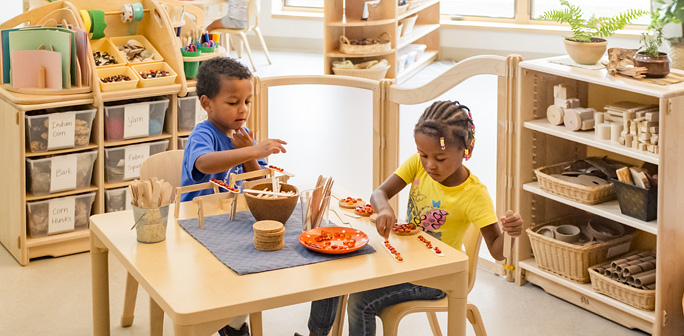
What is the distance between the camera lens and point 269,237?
2158mm

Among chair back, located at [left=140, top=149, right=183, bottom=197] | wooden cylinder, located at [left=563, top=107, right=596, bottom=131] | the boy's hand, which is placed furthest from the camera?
wooden cylinder, located at [left=563, top=107, right=596, bottom=131]

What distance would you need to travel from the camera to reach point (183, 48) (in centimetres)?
419

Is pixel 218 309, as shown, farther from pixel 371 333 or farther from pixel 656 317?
pixel 656 317

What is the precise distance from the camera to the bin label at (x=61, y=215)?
3876mm

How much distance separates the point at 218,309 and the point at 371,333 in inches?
29.3

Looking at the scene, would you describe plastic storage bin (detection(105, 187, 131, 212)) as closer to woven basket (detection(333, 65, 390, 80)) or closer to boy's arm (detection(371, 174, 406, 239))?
boy's arm (detection(371, 174, 406, 239))

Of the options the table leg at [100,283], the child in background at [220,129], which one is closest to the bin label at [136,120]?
the child in background at [220,129]

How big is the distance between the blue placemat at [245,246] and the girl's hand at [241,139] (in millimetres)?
358

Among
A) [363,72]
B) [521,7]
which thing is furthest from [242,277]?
[521,7]

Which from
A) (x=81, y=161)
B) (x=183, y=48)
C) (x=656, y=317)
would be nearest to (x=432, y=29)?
(x=183, y=48)

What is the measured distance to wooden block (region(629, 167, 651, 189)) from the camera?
3045 mm

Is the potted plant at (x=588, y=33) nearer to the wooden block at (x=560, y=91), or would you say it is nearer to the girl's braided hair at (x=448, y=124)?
the wooden block at (x=560, y=91)

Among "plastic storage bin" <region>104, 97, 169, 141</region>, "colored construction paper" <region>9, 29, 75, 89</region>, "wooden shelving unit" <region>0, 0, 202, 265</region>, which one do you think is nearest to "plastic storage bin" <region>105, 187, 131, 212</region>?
"wooden shelving unit" <region>0, 0, 202, 265</region>

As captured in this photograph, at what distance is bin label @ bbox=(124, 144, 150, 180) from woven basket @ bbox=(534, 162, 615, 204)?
180cm
